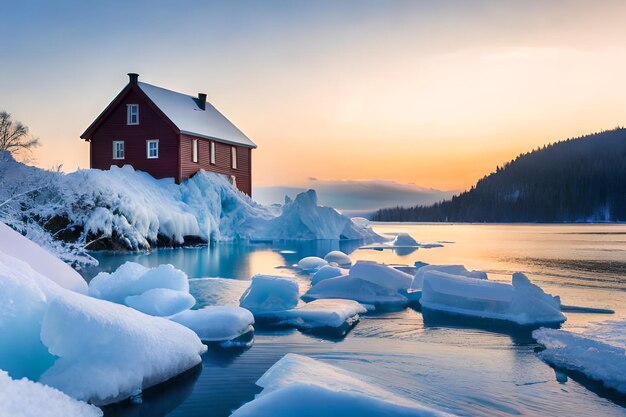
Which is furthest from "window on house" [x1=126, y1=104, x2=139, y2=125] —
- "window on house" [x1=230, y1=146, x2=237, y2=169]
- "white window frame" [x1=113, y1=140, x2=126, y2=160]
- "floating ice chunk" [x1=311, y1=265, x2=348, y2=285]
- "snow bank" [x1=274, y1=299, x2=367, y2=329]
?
"snow bank" [x1=274, y1=299, x2=367, y2=329]

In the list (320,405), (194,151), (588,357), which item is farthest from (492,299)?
(194,151)

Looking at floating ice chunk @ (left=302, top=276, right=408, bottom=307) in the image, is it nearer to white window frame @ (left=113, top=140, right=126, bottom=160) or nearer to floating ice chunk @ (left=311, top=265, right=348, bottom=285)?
floating ice chunk @ (left=311, top=265, right=348, bottom=285)

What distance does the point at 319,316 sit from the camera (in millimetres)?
9180

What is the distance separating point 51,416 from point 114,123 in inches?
1234

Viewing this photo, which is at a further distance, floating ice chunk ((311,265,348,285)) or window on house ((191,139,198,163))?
window on house ((191,139,198,163))

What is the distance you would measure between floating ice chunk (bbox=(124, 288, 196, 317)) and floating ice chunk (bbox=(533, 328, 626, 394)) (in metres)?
5.80

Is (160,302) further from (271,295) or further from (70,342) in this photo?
(70,342)

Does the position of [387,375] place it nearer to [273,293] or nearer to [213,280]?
[273,293]

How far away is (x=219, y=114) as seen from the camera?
129 ft

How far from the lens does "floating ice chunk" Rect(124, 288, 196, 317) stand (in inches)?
333

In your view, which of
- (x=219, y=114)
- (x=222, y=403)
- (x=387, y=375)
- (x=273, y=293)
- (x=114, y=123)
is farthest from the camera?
(x=219, y=114)

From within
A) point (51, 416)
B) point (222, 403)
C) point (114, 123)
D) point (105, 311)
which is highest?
point (114, 123)

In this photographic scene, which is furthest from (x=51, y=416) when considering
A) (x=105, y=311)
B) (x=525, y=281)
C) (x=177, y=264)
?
(x=177, y=264)

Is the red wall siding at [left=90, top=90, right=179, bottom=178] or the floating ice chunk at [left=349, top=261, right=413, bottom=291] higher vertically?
the red wall siding at [left=90, top=90, right=179, bottom=178]
